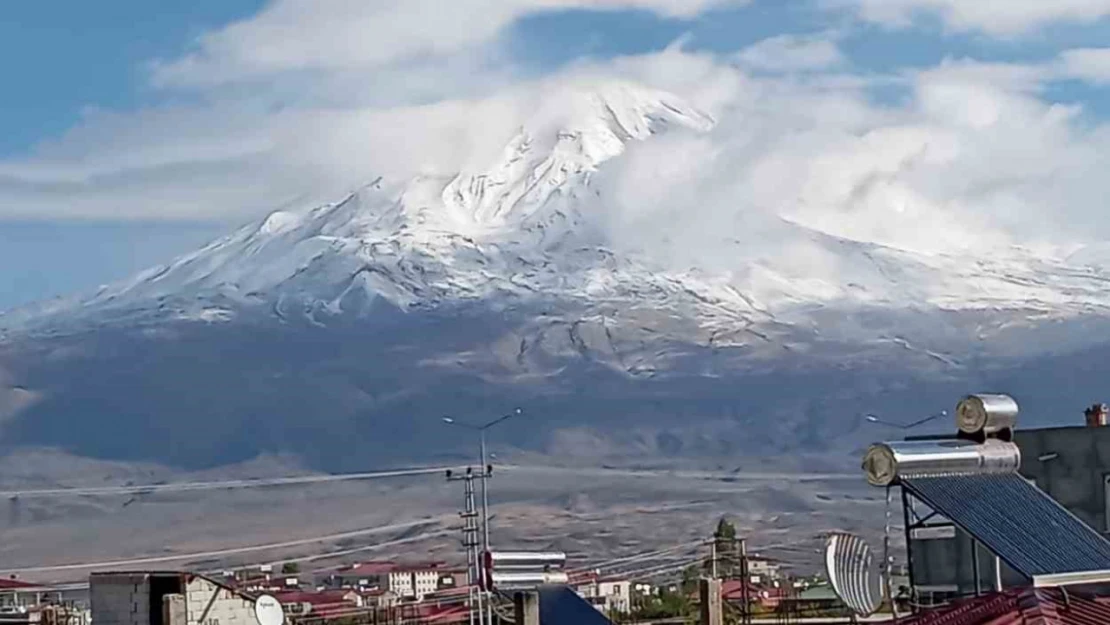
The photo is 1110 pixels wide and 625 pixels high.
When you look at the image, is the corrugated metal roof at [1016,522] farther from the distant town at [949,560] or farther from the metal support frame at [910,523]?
the metal support frame at [910,523]

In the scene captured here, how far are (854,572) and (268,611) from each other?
6.52m

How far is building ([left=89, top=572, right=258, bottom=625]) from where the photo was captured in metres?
18.8

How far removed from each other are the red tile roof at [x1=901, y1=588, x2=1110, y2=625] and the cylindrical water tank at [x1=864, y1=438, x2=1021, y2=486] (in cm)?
129

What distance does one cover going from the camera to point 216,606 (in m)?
20.4

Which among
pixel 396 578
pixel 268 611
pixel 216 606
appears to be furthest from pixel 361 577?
pixel 268 611

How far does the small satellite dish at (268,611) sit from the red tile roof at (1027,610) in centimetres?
901

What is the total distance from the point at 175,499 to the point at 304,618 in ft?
501

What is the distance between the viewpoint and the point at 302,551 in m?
151

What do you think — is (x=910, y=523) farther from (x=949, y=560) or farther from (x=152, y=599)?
(x=949, y=560)

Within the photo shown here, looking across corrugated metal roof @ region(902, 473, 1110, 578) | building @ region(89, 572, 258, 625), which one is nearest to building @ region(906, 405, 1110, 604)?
building @ region(89, 572, 258, 625)

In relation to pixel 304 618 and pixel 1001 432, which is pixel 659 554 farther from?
pixel 1001 432

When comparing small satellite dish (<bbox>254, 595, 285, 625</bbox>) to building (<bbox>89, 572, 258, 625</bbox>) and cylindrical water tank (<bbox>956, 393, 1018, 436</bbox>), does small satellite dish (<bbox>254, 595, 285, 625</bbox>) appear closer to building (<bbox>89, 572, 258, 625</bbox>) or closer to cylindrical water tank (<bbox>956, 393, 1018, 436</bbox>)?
building (<bbox>89, 572, 258, 625</bbox>)

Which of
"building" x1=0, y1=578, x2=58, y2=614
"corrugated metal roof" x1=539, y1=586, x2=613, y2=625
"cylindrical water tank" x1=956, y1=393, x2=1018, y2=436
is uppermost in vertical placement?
"building" x1=0, y1=578, x2=58, y2=614

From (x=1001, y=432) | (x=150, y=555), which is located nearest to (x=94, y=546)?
(x=150, y=555)
